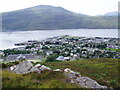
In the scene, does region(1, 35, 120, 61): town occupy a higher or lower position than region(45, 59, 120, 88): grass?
lower

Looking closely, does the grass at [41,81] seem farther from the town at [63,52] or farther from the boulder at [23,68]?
the town at [63,52]

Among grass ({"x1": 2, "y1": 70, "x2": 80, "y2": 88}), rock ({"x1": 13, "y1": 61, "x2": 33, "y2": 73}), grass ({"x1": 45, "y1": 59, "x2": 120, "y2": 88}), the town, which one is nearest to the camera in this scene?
grass ({"x1": 2, "y1": 70, "x2": 80, "y2": 88})

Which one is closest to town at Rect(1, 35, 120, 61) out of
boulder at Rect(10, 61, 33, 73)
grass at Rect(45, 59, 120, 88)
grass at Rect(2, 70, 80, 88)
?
grass at Rect(45, 59, 120, 88)

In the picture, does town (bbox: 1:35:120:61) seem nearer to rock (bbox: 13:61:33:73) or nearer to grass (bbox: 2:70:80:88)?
rock (bbox: 13:61:33:73)

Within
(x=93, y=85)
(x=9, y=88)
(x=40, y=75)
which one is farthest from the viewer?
(x=40, y=75)

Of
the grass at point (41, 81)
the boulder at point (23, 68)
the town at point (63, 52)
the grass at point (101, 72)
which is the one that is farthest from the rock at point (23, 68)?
the town at point (63, 52)

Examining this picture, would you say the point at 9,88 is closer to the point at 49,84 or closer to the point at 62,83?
the point at 49,84

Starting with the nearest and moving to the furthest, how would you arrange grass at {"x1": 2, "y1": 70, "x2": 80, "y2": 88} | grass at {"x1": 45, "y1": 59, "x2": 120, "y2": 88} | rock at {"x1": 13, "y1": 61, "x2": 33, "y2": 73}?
grass at {"x1": 2, "y1": 70, "x2": 80, "y2": 88} → grass at {"x1": 45, "y1": 59, "x2": 120, "y2": 88} → rock at {"x1": 13, "y1": 61, "x2": 33, "y2": 73}

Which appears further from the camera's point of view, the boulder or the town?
the town

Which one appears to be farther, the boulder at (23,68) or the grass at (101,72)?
the boulder at (23,68)

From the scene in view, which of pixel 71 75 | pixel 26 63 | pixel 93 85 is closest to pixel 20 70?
pixel 26 63

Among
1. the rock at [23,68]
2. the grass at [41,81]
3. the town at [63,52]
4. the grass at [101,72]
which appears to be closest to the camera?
the grass at [41,81]
